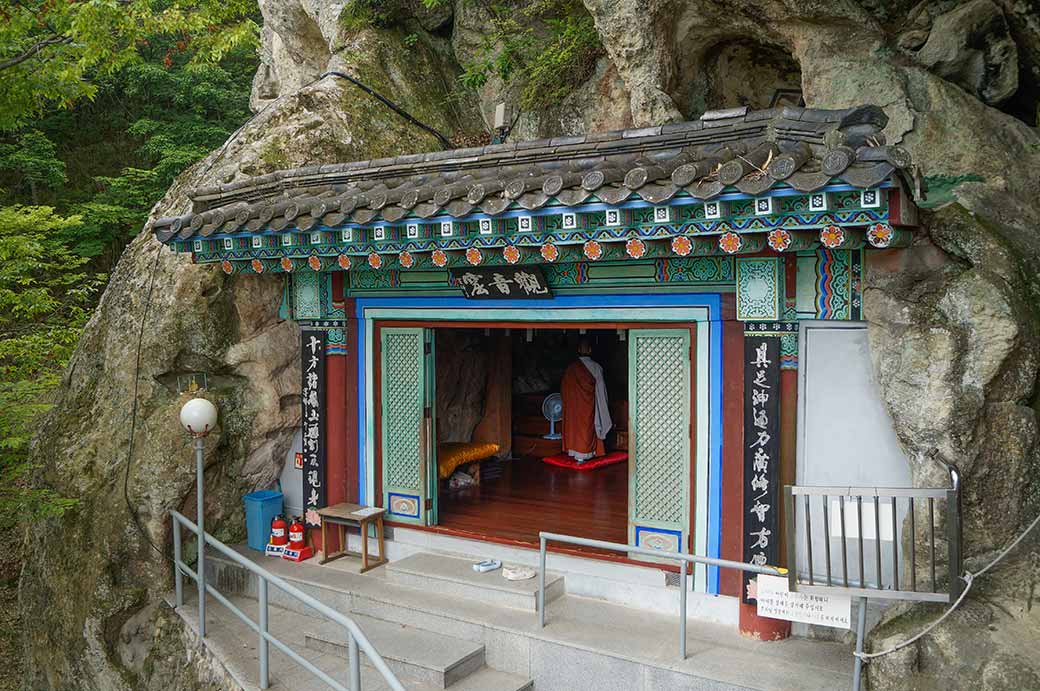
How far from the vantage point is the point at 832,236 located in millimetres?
5637

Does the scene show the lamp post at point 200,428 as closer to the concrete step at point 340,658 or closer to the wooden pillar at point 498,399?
the concrete step at point 340,658

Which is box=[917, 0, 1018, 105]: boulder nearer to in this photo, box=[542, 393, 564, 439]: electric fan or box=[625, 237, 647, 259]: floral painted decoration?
box=[625, 237, 647, 259]: floral painted decoration

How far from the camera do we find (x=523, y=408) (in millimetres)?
14242

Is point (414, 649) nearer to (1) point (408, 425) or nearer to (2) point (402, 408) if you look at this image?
(1) point (408, 425)

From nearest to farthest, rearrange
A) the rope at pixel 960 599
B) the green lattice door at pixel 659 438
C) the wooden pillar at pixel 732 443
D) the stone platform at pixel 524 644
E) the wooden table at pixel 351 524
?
the rope at pixel 960 599 → the stone platform at pixel 524 644 → the wooden pillar at pixel 732 443 → the green lattice door at pixel 659 438 → the wooden table at pixel 351 524

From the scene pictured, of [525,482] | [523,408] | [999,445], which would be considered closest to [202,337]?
[525,482]

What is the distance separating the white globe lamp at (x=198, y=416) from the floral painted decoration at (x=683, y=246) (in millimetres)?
5006

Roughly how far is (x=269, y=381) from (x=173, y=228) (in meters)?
2.18

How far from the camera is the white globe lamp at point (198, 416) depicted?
812 cm

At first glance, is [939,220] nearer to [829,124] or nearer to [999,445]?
[829,124]

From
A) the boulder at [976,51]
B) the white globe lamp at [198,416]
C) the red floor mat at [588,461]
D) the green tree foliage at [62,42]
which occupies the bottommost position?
the red floor mat at [588,461]

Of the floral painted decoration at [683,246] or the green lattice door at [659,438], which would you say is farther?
the green lattice door at [659,438]

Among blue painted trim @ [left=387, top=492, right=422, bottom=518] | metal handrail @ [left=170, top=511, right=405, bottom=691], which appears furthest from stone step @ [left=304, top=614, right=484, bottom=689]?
blue painted trim @ [left=387, top=492, right=422, bottom=518]

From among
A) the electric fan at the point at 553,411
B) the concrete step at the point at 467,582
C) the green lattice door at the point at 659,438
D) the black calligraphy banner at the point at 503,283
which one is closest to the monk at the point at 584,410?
the electric fan at the point at 553,411
